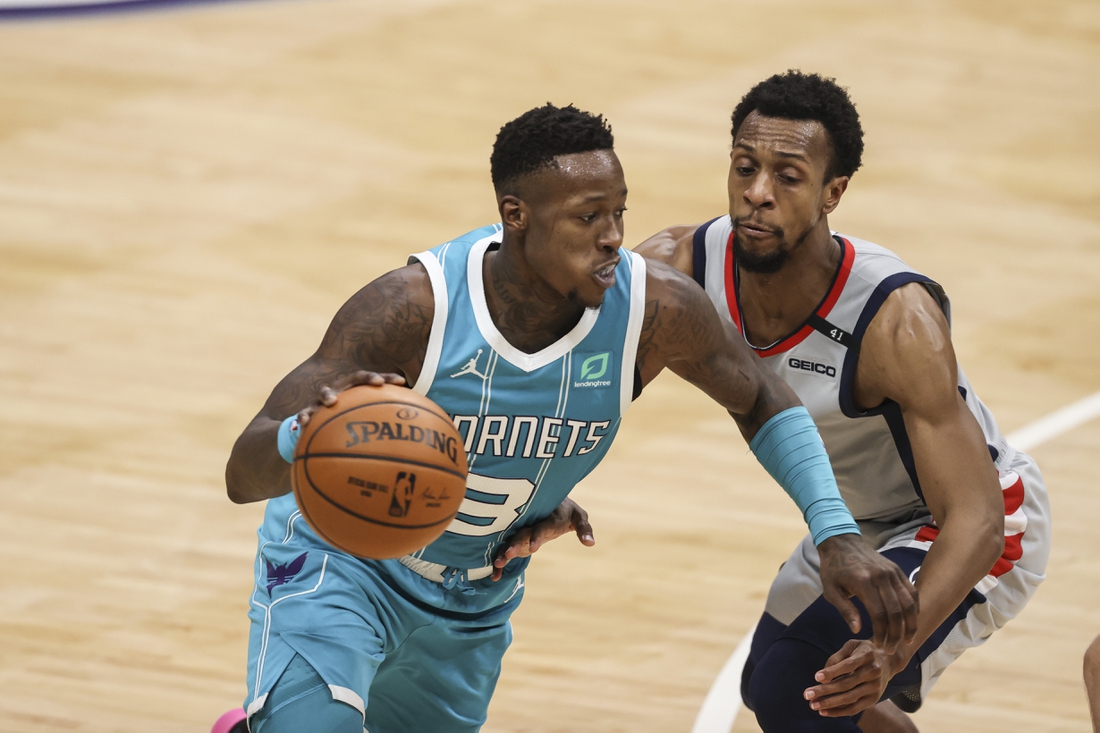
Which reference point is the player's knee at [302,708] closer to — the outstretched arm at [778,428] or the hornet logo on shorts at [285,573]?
the hornet logo on shorts at [285,573]

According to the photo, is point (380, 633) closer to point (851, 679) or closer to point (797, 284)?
point (851, 679)

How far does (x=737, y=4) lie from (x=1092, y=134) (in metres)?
3.21

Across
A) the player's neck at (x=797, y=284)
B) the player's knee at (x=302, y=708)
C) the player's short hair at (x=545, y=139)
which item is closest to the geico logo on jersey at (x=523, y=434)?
the player's short hair at (x=545, y=139)

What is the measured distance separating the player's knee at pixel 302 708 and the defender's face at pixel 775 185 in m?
1.75

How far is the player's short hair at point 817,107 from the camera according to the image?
4578mm

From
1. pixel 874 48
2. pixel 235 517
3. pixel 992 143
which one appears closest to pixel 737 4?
pixel 874 48

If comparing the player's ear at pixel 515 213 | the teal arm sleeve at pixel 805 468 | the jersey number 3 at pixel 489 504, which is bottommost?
the jersey number 3 at pixel 489 504

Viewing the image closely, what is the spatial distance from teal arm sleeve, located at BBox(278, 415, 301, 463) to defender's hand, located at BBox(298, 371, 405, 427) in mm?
48

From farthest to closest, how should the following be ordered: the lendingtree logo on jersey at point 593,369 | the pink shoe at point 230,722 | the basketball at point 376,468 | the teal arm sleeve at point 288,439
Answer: the pink shoe at point 230,722 → the lendingtree logo on jersey at point 593,369 → the teal arm sleeve at point 288,439 → the basketball at point 376,468

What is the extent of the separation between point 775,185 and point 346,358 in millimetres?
1434

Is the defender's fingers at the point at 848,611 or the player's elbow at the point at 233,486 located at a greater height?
the player's elbow at the point at 233,486

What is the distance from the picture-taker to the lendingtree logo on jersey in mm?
4078

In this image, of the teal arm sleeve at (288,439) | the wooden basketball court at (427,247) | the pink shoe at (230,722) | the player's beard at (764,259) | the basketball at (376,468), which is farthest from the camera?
the wooden basketball court at (427,247)

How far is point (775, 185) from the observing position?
4535 millimetres
